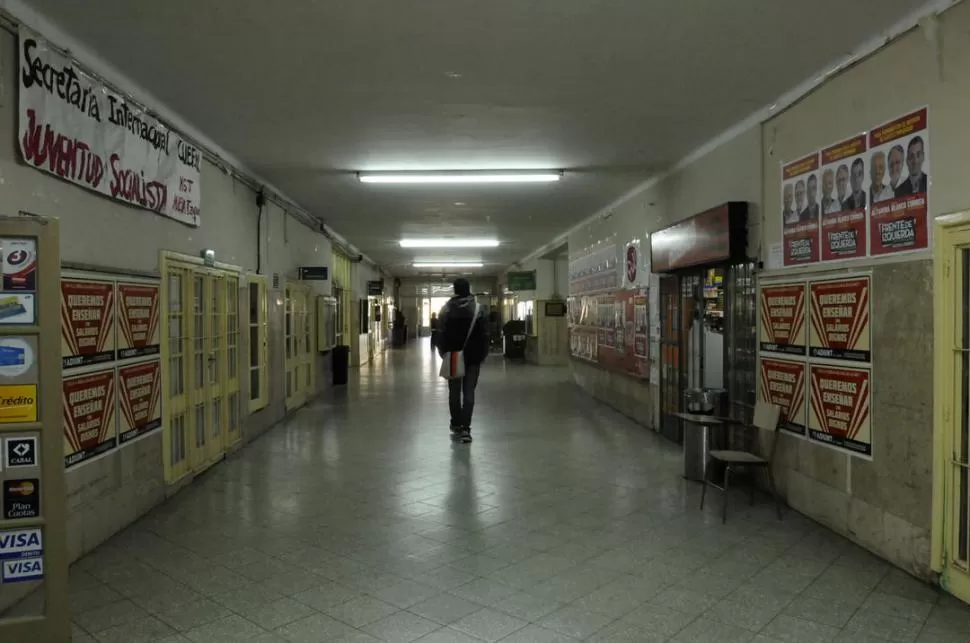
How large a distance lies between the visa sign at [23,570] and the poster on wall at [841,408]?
15.0 ft

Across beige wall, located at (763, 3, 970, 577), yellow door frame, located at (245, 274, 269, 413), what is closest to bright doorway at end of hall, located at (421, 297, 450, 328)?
yellow door frame, located at (245, 274, 269, 413)

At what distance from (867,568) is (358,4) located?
4.38 m

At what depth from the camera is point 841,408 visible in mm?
4453

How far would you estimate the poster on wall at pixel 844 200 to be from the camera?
4285mm

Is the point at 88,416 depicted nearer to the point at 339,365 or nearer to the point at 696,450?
the point at 696,450

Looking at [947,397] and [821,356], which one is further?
[821,356]

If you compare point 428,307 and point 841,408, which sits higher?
point 428,307

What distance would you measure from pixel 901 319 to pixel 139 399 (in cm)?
515

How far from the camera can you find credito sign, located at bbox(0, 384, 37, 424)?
283 cm

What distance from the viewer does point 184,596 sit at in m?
3.56

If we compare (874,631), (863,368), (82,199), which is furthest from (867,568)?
(82,199)

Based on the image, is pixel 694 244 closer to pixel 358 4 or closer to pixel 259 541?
pixel 358 4

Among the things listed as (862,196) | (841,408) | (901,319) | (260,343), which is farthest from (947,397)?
(260,343)

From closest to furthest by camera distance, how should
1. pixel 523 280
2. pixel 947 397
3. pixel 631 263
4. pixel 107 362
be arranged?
pixel 947 397
pixel 107 362
pixel 631 263
pixel 523 280
